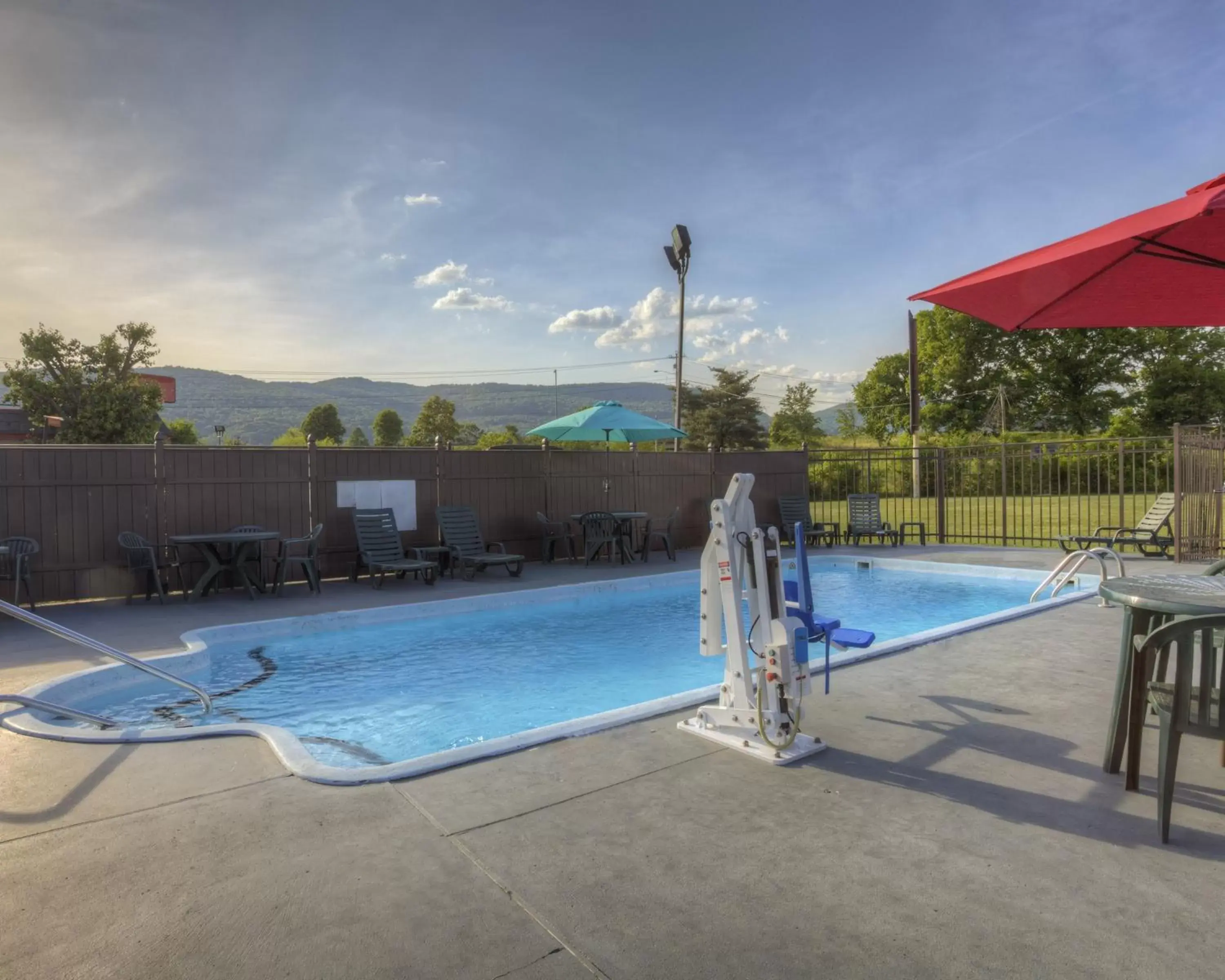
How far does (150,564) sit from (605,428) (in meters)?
6.02

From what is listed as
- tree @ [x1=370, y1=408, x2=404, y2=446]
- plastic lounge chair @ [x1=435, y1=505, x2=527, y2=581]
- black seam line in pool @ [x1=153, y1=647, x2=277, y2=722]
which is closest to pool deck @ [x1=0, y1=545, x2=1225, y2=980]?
black seam line in pool @ [x1=153, y1=647, x2=277, y2=722]

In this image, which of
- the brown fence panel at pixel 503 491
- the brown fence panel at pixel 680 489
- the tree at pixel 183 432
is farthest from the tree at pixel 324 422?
the brown fence panel at pixel 503 491

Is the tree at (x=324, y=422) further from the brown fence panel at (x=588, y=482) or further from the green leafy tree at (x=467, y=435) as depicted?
the brown fence panel at (x=588, y=482)

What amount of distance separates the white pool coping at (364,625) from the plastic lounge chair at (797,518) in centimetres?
385

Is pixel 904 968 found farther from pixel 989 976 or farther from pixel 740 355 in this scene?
pixel 740 355

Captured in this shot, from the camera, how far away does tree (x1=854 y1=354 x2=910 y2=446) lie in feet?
162

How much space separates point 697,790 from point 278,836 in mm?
1455

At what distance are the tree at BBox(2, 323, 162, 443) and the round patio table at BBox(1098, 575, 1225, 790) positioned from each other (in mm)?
27558

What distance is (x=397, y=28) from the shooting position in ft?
30.1

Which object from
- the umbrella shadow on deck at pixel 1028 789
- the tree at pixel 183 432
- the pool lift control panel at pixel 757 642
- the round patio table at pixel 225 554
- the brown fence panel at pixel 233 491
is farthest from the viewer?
the tree at pixel 183 432

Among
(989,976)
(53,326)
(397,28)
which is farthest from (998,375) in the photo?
(989,976)

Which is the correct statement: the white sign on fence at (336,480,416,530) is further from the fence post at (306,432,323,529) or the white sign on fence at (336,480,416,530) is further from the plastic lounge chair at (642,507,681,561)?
the plastic lounge chair at (642,507,681,561)

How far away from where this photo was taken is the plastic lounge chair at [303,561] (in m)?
8.41

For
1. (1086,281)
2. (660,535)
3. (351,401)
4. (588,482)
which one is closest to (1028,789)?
(1086,281)
